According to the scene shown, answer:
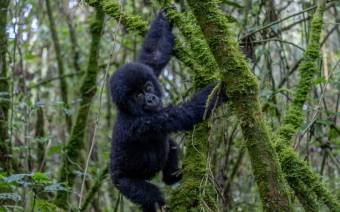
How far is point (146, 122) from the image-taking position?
14.8ft

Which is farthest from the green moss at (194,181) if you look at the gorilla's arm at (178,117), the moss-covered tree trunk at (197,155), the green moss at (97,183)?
the green moss at (97,183)

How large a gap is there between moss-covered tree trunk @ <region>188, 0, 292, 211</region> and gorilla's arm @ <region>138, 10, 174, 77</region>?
1.83 m

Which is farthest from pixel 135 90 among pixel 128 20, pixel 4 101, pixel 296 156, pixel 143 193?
pixel 4 101

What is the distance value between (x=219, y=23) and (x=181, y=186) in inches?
56.9

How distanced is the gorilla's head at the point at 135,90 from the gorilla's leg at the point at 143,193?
0.69 metres

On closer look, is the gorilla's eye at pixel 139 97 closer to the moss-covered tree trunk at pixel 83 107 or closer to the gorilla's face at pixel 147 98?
the gorilla's face at pixel 147 98

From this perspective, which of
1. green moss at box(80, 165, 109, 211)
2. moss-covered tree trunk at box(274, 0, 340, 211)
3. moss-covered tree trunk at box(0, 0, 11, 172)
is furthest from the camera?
green moss at box(80, 165, 109, 211)

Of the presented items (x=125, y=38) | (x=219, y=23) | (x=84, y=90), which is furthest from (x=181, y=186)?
(x=125, y=38)

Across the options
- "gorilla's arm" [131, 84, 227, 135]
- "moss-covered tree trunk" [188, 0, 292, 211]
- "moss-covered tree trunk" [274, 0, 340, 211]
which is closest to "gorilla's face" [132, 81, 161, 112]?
"gorilla's arm" [131, 84, 227, 135]

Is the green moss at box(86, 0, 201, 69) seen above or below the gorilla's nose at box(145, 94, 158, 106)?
above

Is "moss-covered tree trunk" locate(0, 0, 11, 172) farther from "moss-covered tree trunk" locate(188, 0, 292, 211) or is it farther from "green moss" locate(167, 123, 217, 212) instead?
"moss-covered tree trunk" locate(188, 0, 292, 211)

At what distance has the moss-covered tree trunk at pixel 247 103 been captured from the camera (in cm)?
287

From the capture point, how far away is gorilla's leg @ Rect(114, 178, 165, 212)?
185 inches

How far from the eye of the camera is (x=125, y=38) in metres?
8.60
